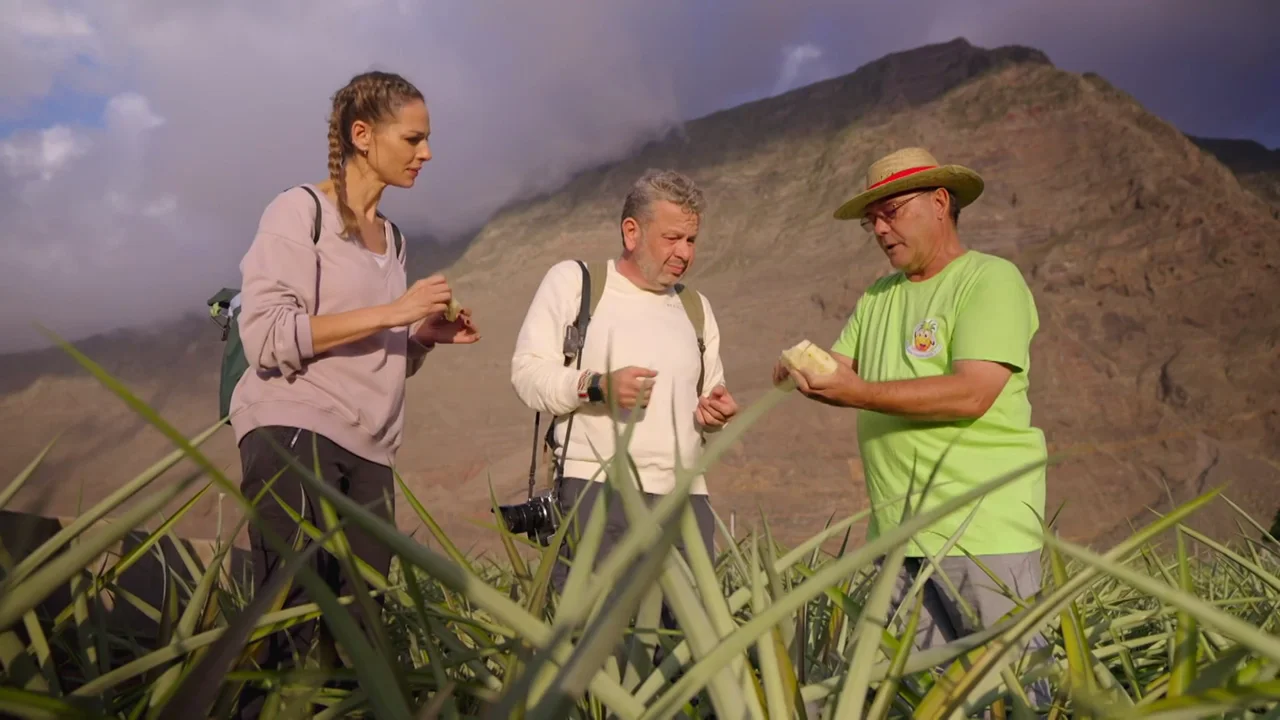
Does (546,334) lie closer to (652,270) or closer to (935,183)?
(652,270)

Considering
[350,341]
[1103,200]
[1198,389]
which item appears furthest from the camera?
[1103,200]

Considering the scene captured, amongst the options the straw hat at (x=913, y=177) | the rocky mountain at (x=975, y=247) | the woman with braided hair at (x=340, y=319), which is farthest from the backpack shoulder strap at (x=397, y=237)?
the rocky mountain at (x=975, y=247)

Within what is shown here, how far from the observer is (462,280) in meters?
27.1

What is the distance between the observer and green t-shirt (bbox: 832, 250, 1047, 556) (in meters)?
1.86

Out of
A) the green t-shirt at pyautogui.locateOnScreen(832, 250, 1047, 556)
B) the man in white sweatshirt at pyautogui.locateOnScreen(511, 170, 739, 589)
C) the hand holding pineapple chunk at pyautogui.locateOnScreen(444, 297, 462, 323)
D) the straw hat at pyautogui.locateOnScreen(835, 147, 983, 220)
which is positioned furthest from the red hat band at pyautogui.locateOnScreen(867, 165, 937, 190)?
the hand holding pineapple chunk at pyautogui.locateOnScreen(444, 297, 462, 323)

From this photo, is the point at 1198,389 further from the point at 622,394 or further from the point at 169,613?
the point at 169,613

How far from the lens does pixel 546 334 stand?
231 cm

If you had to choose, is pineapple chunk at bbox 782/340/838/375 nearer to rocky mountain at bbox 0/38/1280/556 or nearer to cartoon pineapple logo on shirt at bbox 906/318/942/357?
cartoon pineapple logo on shirt at bbox 906/318/942/357

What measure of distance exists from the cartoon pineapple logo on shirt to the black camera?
2.71 feet

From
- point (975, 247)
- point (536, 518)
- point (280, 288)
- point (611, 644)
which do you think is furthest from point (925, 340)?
point (975, 247)

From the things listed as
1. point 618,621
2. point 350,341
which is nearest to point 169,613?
point 618,621

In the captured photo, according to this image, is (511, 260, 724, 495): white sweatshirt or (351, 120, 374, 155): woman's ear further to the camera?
(511, 260, 724, 495): white sweatshirt

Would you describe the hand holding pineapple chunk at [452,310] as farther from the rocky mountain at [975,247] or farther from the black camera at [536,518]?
the rocky mountain at [975,247]

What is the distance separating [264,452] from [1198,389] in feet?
51.9
